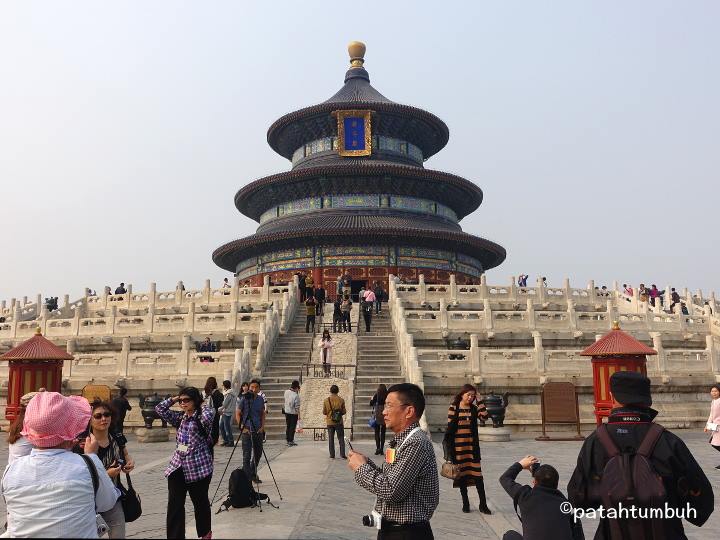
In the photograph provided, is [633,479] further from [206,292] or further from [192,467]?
[206,292]

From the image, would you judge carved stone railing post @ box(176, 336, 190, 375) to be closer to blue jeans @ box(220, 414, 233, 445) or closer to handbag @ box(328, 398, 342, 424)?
blue jeans @ box(220, 414, 233, 445)

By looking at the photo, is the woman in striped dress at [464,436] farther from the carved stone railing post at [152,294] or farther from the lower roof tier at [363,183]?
the lower roof tier at [363,183]

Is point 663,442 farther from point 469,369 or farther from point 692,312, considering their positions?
point 692,312

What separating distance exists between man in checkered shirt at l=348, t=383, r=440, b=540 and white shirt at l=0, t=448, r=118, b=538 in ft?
4.84

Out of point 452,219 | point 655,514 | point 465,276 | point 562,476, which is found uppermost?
point 452,219

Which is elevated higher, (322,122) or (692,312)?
(322,122)

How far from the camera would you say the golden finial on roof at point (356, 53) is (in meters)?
49.1

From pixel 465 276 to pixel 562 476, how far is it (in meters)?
30.5

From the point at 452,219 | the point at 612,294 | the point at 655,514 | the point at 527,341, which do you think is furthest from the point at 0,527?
the point at 452,219

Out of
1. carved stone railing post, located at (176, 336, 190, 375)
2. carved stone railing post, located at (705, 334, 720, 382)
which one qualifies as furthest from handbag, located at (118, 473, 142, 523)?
carved stone railing post, located at (705, 334, 720, 382)

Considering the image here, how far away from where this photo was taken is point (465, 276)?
41281 mm

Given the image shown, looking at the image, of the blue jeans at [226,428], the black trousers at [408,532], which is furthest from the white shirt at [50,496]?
the blue jeans at [226,428]

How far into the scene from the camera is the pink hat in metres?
3.77

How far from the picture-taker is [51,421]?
12.5ft
